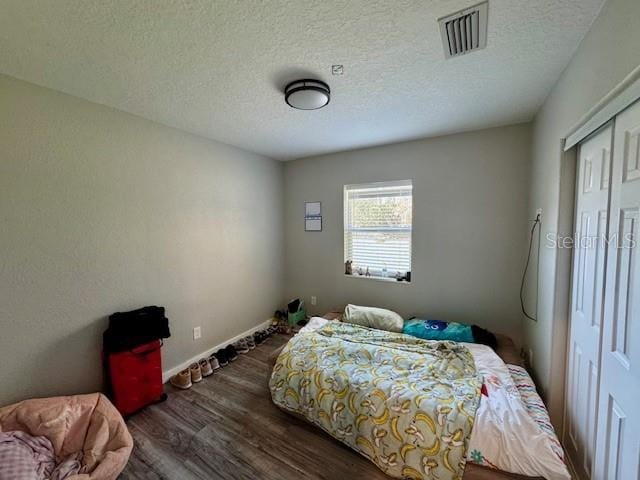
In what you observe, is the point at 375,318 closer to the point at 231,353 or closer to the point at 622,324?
the point at 231,353

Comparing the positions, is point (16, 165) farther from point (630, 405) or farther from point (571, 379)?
point (571, 379)

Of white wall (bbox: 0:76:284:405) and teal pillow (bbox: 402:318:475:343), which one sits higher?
white wall (bbox: 0:76:284:405)

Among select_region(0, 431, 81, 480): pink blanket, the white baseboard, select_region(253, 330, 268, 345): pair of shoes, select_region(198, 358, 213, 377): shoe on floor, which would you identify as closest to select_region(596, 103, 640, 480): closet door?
select_region(0, 431, 81, 480): pink blanket

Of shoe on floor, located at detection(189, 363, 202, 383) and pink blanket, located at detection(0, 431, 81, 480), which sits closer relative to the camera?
pink blanket, located at detection(0, 431, 81, 480)

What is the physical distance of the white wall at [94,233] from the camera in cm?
167

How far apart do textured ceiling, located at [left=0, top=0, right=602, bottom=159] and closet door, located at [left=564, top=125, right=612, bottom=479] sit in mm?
673

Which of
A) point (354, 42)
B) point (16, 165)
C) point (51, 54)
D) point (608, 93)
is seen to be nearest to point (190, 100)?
point (51, 54)

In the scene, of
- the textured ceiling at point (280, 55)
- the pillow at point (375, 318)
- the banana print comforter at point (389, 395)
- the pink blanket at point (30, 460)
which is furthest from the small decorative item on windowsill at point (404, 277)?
the pink blanket at point (30, 460)

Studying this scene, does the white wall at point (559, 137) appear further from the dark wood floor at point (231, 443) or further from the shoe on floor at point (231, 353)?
the shoe on floor at point (231, 353)

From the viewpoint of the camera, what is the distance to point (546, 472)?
1206 millimetres

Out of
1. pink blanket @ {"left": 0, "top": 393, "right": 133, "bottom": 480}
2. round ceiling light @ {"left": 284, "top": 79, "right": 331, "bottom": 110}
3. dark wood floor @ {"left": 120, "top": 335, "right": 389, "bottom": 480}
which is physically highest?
round ceiling light @ {"left": 284, "top": 79, "right": 331, "bottom": 110}

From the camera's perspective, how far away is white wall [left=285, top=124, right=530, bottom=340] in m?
2.57

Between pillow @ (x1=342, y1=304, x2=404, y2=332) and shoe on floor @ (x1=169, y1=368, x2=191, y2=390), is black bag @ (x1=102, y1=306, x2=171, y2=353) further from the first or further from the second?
pillow @ (x1=342, y1=304, x2=404, y2=332)

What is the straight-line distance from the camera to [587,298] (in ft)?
4.62
